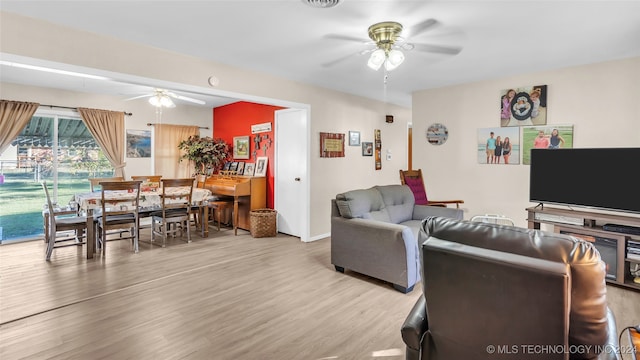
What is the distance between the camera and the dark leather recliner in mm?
1030

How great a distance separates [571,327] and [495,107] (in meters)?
4.05

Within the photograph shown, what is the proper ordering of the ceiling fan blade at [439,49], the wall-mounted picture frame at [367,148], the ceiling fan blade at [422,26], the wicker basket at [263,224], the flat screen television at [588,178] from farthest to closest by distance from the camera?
the wall-mounted picture frame at [367,148] → the wicker basket at [263,224] → the ceiling fan blade at [439,49] → the flat screen television at [588,178] → the ceiling fan blade at [422,26]

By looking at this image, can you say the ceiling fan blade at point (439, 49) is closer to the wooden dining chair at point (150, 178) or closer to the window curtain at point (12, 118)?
the wooden dining chair at point (150, 178)

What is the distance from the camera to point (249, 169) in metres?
6.05

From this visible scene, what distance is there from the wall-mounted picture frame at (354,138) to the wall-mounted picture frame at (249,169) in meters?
1.86

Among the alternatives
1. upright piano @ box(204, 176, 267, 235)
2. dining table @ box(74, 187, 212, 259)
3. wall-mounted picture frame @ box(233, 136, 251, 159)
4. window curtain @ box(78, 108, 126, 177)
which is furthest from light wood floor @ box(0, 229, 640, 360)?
wall-mounted picture frame @ box(233, 136, 251, 159)

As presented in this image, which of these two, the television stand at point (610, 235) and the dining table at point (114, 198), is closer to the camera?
the television stand at point (610, 235)

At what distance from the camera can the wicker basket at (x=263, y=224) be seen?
5.16 metres

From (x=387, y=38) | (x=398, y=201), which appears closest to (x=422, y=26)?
(x=387, y=38)

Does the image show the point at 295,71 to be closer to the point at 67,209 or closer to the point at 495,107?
the point at 495,107

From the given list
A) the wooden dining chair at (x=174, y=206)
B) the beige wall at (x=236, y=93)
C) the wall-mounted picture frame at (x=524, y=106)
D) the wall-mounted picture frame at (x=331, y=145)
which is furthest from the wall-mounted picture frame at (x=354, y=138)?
the wooden dining chair at (x=174, y=206)

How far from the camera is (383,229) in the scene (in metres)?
3.12

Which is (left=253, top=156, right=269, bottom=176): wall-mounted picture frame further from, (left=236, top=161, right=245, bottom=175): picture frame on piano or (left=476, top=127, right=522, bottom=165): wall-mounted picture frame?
(left=476, top=127, right=522, bottom=165): wall-mounted picture frame

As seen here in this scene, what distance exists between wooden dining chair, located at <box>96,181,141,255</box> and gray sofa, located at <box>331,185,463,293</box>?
8.96 feet
